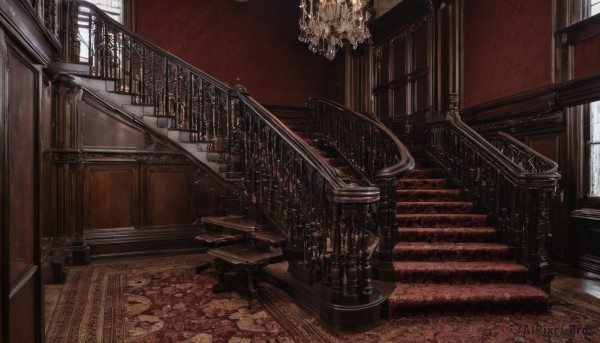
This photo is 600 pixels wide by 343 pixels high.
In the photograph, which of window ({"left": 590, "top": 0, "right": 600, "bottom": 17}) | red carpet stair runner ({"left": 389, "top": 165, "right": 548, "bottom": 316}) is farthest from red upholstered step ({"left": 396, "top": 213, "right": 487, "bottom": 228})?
window ({"left": 590, "top": 0, "right": 600, "bottom": 17})

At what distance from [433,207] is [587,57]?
2619 millimetres

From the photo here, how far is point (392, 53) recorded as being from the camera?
785 centimetres

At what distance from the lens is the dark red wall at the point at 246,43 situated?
24.0ft

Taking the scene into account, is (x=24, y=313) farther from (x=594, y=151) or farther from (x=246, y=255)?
(x=594, y=151)

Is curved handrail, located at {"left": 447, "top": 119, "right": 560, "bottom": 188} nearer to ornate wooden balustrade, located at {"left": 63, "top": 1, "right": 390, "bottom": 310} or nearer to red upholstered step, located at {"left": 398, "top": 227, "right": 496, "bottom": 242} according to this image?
red upholstered step, located at {"left": 398, "top": 227, "right": 496, "bottom": 242}

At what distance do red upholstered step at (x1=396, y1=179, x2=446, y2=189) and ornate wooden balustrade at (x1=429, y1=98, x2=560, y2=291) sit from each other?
259 mm

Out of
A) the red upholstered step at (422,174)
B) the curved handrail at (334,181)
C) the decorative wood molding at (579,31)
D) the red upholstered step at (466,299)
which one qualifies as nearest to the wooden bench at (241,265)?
the curved handrail at (334,181)

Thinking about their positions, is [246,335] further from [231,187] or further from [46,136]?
[46,136]

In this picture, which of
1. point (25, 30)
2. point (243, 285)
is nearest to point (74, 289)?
point (243, 285)

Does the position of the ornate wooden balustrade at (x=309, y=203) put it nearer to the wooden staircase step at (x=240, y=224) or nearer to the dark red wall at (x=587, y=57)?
the wooden staircase step at (x=240, y=224)

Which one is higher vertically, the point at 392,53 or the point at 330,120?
the point at 392,53

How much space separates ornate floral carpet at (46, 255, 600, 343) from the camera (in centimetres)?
282

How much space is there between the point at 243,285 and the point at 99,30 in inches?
155

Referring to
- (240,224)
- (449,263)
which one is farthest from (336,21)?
(449,263)
